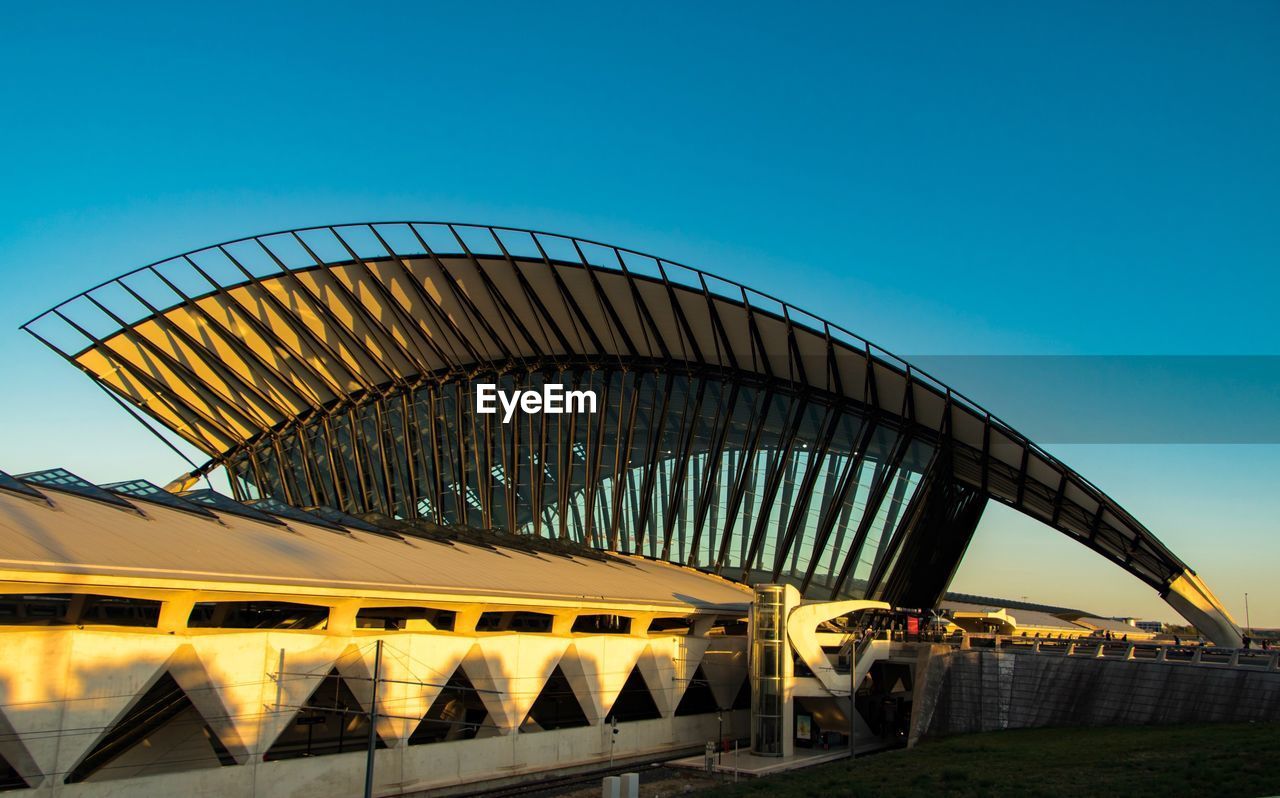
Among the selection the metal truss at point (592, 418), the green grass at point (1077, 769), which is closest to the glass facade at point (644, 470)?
the metal truss at point (592, 418)

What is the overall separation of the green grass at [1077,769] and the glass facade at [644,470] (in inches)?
682

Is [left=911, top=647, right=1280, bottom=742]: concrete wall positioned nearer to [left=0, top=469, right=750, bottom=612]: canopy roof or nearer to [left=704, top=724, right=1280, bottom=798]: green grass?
[left=704, top=724, right=1280, bottom=798]: green grass

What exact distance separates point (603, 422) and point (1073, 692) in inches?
1127

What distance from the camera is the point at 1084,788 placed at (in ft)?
70.3

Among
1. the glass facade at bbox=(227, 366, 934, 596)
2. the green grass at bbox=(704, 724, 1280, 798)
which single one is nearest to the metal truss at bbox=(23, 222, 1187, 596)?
the glass facade at bbox=(227, 366, 934, 596)

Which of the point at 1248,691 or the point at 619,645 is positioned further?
the point at 619,645

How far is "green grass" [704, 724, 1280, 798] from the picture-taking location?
20547 mm

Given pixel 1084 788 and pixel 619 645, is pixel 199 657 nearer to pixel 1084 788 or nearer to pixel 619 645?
pixel 619 645

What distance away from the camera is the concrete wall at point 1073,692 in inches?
1178

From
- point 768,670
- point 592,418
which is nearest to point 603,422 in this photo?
point 592,418

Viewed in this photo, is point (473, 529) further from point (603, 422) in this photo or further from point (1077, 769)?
point (1077, 769)

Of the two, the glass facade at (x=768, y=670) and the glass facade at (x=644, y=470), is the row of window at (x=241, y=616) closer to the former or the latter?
the glass facade at (x=768, y=670)

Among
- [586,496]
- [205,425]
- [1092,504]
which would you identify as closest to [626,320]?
[586,496]

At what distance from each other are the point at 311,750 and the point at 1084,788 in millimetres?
23258
